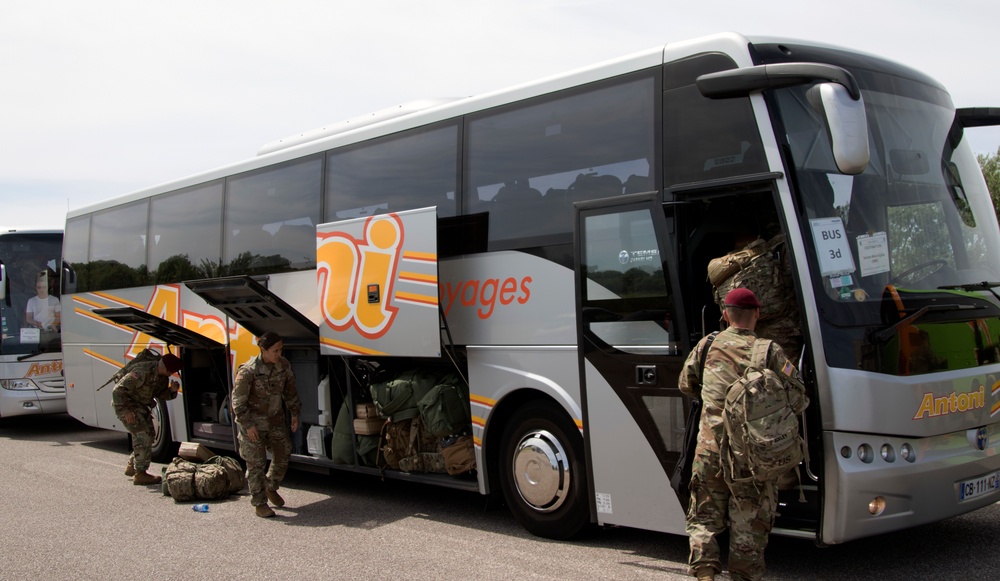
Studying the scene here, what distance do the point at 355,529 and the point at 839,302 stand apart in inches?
183

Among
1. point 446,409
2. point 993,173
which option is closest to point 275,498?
point 446,409

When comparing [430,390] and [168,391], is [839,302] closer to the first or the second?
[430,390]

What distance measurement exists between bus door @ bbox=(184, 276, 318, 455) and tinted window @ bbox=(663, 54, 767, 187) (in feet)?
14.7

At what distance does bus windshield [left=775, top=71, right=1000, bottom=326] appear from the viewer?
5598mm

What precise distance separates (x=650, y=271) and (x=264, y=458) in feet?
15.1

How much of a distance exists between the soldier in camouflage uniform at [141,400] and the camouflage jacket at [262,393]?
2451 millimetres

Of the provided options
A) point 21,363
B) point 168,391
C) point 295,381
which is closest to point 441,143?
point 295,381

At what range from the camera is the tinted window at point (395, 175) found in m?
8.11

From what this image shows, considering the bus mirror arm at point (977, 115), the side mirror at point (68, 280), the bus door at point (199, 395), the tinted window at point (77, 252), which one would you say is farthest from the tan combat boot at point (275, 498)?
the side mirror at point (68, 280)

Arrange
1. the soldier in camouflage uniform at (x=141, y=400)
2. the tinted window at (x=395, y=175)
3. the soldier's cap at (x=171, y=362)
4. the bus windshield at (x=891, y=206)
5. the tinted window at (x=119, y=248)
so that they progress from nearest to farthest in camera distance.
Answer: the bus windshield at (x=891, y=206) < the tinted window at (x=395, y=175) < the soldier in camouflage uniform at (x=141, y=400) < the soldier's cap at (x=171, y=362) < the tinted window at (x=119, y=248)

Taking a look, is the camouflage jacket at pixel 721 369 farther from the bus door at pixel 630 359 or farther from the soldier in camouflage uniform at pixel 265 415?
the soldier in camouflage uniform at pixel 265 415

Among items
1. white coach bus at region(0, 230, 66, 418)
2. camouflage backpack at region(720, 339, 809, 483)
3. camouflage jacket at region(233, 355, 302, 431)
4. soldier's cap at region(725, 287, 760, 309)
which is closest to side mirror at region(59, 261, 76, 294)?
white coach bus at region(0, 230, 66, 418)

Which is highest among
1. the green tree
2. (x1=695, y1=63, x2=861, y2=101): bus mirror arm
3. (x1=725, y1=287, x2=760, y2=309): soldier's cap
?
the green tree

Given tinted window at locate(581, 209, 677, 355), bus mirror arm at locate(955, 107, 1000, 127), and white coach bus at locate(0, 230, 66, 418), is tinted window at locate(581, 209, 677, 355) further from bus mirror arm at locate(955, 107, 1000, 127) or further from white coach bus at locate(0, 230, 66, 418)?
A: white coach bus at locate(0, 230, 66, 418)
